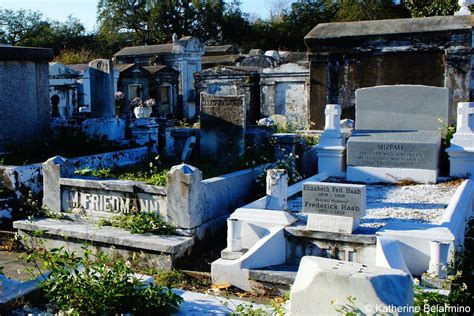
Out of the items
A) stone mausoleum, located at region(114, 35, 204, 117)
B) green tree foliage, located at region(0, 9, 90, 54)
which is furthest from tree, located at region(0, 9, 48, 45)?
stone mausoleum, located at region(114, 35, 204, 117)

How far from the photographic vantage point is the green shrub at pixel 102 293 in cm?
369

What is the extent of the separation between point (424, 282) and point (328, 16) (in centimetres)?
3502

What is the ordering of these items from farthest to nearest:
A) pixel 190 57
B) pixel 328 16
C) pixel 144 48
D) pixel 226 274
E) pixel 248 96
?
pixel 328 16, pixel 144 48, pixel 190 57, pixel 248 96, pixel 226 274

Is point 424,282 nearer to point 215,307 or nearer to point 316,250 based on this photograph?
point 316,250

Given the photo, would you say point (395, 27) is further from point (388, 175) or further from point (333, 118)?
point (388, 175)

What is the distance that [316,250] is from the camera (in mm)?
5625

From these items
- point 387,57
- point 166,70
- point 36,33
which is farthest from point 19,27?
point 387,57

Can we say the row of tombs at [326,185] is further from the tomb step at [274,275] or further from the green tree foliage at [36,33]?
the green tree foliage at [36,33]

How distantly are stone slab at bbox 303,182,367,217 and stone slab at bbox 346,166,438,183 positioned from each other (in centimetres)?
302

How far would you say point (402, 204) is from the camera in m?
7.04

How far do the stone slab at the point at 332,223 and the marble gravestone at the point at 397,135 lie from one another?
10.0 ft

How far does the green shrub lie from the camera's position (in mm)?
3691

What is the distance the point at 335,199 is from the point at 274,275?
1058mm

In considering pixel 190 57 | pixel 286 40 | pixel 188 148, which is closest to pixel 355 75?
pixel 188 148
